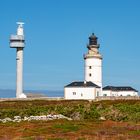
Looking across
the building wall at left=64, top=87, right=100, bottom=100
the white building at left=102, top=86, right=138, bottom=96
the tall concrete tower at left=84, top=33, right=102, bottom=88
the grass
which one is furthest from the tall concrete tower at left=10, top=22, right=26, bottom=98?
the grass

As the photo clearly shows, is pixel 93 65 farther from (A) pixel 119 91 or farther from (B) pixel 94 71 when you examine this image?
(A) pixel 119 91

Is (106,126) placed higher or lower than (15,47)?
lower

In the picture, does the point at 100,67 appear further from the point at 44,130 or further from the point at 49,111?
the point at 44,130

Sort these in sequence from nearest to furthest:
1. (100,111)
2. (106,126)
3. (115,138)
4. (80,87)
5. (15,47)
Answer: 1. (115,138)
2. (106,126)
3. (100,111)
4. (80,87)
5. (15,47)

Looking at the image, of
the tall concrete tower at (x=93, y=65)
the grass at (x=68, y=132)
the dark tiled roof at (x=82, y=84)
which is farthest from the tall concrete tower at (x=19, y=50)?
the grass at (x=68, y=132)

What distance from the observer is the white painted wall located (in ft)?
343

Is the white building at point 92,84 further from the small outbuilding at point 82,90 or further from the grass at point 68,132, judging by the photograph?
the grass at point 68,132

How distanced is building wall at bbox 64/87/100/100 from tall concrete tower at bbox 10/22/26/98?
920 cm

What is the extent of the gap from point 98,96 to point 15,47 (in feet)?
72.3

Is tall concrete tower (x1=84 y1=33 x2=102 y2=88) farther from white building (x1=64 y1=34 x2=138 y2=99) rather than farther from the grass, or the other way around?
the grass

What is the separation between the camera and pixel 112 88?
367ft

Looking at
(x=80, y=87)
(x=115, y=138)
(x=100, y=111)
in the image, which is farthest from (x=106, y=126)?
(x=80, y=87)

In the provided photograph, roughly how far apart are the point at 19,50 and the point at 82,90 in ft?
57.8

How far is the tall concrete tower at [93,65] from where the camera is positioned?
343ft
